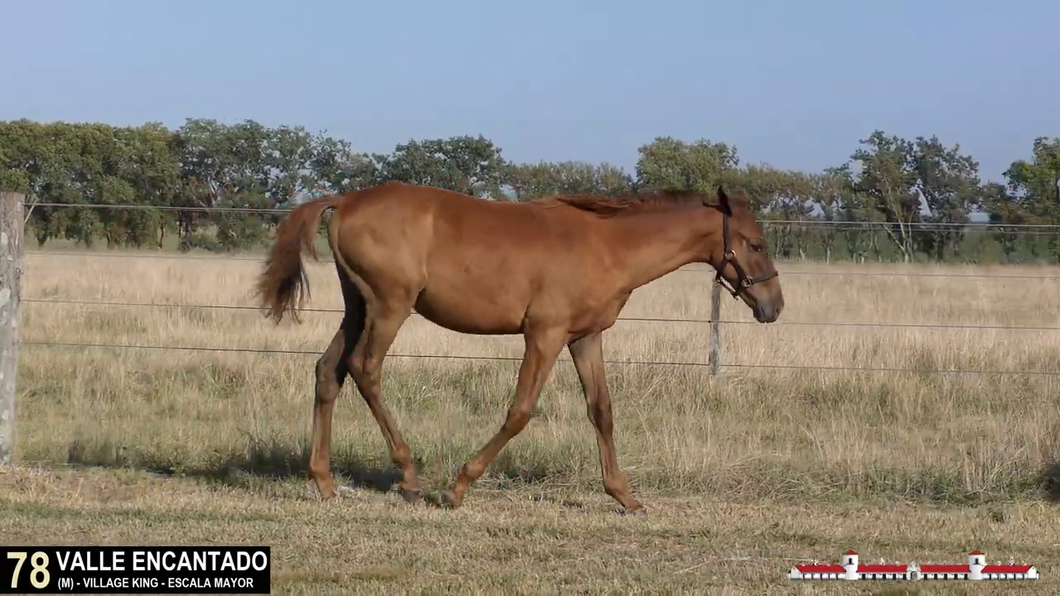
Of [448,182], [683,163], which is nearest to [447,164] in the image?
[448,182]

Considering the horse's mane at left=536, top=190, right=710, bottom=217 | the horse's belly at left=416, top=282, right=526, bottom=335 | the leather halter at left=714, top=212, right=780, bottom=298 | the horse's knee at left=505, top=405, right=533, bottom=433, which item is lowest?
the horse's knee at left=505, top=405, right=533, bottom=433

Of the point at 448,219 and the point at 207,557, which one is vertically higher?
the point at 448,219

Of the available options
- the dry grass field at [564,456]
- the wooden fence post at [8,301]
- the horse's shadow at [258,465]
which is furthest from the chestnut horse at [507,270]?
the wooden fence post at [8,301]

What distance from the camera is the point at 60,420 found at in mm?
9555

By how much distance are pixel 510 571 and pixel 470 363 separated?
5908 millimetres

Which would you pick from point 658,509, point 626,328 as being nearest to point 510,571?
point 658,509

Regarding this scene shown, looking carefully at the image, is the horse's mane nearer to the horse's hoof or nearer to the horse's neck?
the horse's neck

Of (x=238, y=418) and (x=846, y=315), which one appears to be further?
(x=846, y=315)

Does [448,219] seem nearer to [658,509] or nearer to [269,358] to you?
[658,509]

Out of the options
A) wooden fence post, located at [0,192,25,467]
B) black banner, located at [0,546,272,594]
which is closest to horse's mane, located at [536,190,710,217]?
black banner, located at [0,546,272,594]

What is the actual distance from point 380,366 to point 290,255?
36.6 inches

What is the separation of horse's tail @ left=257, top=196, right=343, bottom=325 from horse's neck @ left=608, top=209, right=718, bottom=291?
5.90 ft

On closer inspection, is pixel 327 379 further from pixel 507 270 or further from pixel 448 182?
pixel 448 182

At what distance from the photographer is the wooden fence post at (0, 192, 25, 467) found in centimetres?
782
